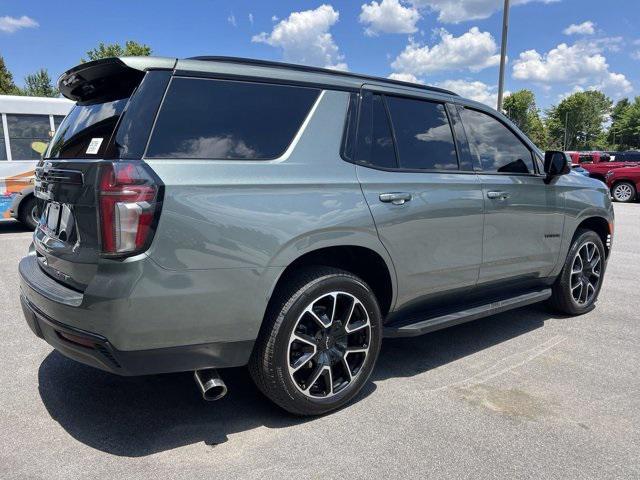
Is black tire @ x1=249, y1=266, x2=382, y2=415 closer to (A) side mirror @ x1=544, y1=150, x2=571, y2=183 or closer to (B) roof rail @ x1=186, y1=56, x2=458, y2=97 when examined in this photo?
(B) roof rail @ x1=186, y1=56, x2=458, y2=97

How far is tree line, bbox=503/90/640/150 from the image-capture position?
96519mm

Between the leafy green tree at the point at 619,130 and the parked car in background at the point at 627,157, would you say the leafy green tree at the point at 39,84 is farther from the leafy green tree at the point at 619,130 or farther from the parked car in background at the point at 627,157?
the leafy green tree at the point at 619,130

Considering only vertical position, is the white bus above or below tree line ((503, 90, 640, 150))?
below

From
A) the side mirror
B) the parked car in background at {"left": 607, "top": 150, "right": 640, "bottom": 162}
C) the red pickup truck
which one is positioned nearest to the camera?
the side mirror

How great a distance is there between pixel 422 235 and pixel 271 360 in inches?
51.1

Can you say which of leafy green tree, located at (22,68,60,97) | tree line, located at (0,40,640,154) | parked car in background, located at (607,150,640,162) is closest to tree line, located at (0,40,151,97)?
leafy green tree, located at (22,68,60,97)

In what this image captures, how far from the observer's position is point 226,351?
258 cm

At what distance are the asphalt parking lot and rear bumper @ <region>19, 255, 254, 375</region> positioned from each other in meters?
0.48

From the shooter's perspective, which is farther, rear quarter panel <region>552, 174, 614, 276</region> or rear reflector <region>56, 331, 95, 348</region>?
rear quarter panel <region>552, 174, 614, 276</region>

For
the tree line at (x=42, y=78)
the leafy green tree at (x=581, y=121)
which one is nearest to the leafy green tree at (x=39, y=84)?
the tree line at (x=42, y=78)

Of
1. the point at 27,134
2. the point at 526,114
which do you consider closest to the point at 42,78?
the point at 27,134

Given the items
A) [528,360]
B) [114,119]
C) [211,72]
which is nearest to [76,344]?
[114,119]

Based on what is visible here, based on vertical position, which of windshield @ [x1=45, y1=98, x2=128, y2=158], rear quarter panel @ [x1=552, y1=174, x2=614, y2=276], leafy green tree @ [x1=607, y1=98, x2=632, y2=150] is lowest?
rear quarter panel @ [x1=552, y1=174, x2=614, y2=276]

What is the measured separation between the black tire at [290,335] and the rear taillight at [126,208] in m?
0.79
